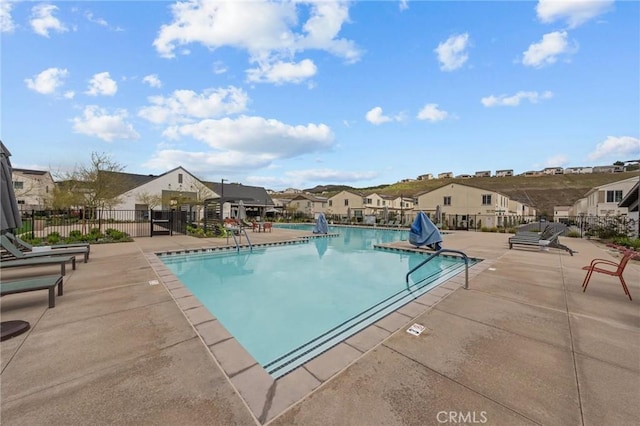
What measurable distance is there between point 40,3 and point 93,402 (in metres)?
10.1

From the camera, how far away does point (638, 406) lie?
79.4 inches

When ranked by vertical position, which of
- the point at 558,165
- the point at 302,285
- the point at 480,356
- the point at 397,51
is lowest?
the point at 302,285

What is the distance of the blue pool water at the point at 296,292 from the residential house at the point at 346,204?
85.1 ft

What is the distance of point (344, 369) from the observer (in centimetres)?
249

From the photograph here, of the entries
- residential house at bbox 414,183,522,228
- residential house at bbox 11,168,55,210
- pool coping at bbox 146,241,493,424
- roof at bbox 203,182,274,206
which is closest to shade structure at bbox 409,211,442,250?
pool coping at bbox 146,241,493,424

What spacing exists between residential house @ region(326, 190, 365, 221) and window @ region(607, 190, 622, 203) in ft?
80.9

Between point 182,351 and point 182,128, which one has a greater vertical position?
point 182,128

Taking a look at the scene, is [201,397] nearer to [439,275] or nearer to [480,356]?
[480,356]

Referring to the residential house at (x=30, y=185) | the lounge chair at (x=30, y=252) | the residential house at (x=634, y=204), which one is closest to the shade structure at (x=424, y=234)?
the residential house at (x=634, y=204)

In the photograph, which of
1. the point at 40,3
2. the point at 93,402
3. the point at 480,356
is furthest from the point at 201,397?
the point at 40,3

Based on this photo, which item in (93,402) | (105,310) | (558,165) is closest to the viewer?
(93,402)

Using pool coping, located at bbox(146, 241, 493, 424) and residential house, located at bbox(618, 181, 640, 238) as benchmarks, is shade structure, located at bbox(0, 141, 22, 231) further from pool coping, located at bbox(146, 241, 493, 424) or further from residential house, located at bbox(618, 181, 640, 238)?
residential house, located at bbox(618, 181, 640, 238)

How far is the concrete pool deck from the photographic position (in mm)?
1931

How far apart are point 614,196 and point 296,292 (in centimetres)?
3267
